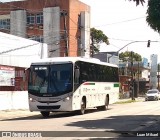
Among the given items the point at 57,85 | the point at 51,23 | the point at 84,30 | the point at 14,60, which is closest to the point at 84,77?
the point at 57,85

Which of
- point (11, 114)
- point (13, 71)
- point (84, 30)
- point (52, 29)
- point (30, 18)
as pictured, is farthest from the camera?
point (30, 18)

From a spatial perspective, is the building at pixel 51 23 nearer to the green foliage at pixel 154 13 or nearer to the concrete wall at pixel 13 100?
the concrete wall at pixel 13 100

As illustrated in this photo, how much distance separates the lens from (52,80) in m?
26.3

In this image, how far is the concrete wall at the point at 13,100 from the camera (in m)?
32.4

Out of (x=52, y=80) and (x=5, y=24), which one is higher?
(x=5, y=24)

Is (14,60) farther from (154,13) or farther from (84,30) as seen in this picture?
(84,30)

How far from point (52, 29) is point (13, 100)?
34.6 m

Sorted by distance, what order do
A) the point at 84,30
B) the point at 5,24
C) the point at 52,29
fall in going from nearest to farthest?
the point at 52,29 → the point at 84,30 → the point at 5,24

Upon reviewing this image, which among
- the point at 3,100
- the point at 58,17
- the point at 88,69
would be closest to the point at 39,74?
the point at 88,69

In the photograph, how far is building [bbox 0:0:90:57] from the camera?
67188mm

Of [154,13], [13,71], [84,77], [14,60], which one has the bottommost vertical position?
[84,77]

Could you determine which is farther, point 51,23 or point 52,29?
point 51,23

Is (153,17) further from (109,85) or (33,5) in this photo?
(33,5)

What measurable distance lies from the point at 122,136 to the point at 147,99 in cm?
4495
